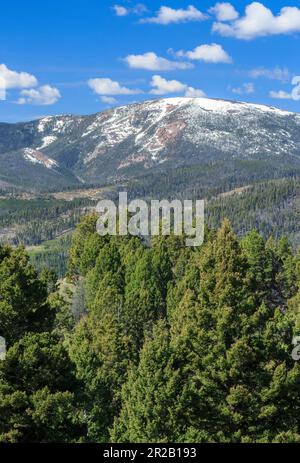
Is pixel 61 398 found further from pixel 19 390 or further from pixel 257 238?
pixel 257 238

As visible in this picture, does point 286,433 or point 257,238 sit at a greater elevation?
point 257,238

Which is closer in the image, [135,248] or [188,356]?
[188,356]

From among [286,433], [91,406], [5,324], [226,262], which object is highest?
[226,262]

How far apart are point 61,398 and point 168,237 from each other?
273ft

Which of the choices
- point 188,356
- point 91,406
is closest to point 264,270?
point 91,406

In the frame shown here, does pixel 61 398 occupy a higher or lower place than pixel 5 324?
lower

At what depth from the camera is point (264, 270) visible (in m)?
107

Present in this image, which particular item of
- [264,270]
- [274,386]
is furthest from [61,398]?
[264,270]

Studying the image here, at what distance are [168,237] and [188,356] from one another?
246 feet

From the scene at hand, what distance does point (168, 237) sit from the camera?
118m
